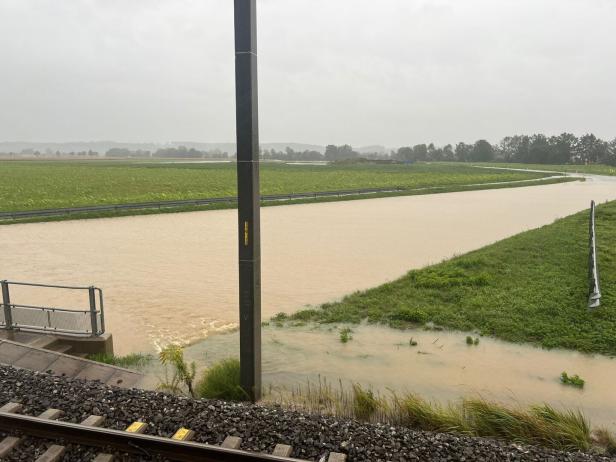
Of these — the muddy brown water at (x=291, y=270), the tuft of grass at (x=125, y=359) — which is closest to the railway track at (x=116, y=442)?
the tuft of grass at (x=125, y=359)

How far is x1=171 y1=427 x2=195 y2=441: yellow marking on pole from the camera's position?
5340 mm

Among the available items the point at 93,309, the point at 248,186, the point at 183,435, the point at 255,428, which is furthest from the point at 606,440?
the point at 93,309

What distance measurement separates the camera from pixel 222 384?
7.65 metres

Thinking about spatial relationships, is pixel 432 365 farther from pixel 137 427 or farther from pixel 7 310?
pixel 7 310

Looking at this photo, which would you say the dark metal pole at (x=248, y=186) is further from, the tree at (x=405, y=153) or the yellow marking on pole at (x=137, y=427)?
the tree at (x=405, y=153)

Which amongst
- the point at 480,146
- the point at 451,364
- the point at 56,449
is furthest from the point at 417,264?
the point at 480,146

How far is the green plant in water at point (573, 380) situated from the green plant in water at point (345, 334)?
13.3 ft

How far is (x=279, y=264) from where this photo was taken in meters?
17.5

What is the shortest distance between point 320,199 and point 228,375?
103ft

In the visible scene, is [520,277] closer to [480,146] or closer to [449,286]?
[449,286]

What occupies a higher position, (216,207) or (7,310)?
(7,310)

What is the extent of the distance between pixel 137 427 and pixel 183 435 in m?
0.55

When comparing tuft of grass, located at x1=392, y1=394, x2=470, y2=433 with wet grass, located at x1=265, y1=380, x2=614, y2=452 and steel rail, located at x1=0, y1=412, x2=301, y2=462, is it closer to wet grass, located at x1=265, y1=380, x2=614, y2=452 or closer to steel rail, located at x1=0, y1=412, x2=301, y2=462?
wet grass, located at x1=265, y1=380, x2=614, y2=452

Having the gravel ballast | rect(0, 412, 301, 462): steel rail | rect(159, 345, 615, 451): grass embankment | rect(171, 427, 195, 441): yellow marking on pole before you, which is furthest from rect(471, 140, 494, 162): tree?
rect(0, 412, 301, 462): steel rail
